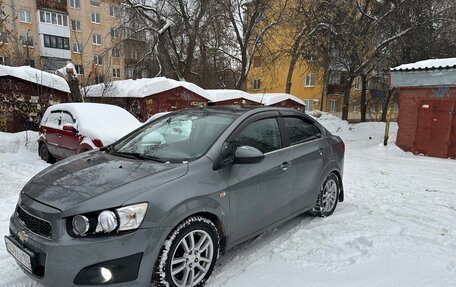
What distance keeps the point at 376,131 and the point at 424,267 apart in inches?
618

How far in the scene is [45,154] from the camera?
28.8 feet

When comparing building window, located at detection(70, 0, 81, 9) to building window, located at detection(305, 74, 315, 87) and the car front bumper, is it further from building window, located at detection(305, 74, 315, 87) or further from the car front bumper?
the car front bumper

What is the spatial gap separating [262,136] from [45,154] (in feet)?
24.2

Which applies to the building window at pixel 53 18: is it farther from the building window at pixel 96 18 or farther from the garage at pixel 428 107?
the garage at pixel 428 107

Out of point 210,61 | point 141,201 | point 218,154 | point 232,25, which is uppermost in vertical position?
point 232,25

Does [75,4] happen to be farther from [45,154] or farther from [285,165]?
[285,165]

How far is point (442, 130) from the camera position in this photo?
33.4 feet

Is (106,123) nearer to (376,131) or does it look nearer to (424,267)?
(424,267)

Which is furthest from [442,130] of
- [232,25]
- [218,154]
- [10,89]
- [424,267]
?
[232,25]

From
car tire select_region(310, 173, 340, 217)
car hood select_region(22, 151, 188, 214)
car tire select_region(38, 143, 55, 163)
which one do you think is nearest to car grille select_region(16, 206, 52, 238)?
car hood select_region(22, 151, 188, 214)

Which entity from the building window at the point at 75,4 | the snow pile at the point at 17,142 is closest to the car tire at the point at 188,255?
the snow pile at the point at 17,142

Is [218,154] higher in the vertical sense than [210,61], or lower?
lower

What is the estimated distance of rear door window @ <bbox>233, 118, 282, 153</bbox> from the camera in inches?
136

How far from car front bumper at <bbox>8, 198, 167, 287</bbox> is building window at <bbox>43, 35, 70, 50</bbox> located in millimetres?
39006
